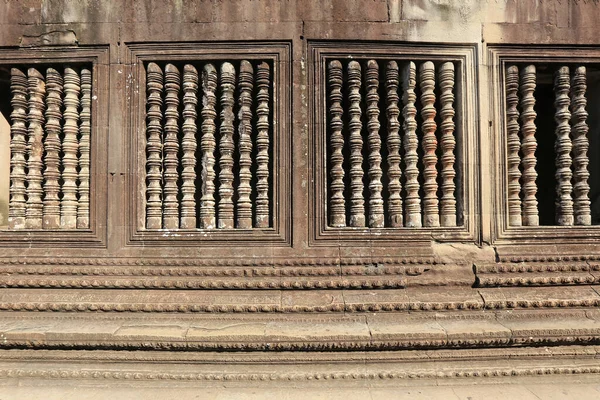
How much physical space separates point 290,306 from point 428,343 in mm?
1411

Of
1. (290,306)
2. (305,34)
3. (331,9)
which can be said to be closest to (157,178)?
(290,306)

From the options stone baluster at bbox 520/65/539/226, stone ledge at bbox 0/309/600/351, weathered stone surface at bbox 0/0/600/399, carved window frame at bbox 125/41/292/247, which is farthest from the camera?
stone baluster at bbox 520/65/539/226

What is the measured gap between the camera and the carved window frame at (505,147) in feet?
12.4

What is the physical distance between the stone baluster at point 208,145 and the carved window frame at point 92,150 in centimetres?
110

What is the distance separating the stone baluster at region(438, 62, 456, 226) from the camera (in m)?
3.79

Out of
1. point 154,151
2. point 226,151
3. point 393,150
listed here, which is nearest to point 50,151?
point 154,151

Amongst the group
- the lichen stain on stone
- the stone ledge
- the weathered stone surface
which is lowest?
the stone ledge

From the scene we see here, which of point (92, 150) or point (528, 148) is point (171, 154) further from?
point (528, 148)

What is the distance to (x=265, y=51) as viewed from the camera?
3809mm

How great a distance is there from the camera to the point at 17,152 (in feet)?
12.6

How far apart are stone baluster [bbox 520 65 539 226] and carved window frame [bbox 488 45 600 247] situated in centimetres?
14

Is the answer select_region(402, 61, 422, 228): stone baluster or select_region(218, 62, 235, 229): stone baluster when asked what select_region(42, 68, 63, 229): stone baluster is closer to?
select_region(218, 62, 235, 229): stone baluster

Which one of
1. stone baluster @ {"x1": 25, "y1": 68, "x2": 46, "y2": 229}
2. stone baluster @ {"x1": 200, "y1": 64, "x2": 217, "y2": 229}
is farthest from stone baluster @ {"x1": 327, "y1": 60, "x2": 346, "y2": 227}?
stone baluster @ {"x1": 25, "y1": 68, "x2": 46, "y2": 229}

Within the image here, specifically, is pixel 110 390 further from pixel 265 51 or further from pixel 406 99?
pixel 406 99
